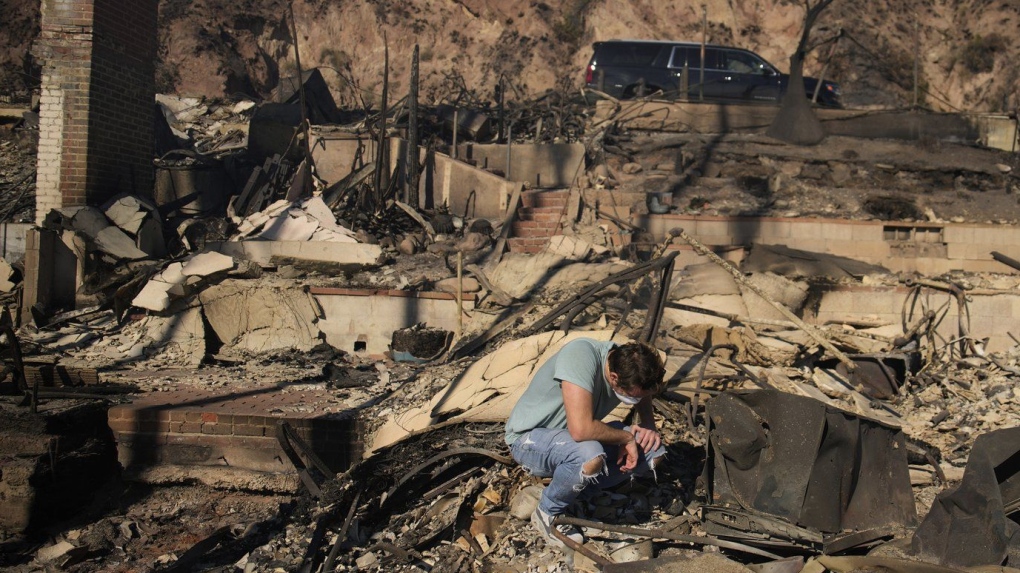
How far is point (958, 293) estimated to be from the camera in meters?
8.87

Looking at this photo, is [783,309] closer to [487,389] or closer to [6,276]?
[487,389]

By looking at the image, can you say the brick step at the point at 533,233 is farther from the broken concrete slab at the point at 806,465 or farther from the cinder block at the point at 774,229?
the broken concrete slab at the point at 806,465

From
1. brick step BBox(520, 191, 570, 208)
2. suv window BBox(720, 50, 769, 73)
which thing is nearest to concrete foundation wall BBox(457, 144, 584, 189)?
brick step BBox(520, 191, 570, 208)

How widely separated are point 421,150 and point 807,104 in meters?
6.30

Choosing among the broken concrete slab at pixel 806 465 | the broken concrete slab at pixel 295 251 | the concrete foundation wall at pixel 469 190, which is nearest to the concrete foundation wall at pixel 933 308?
the concrete foundation wall at pixel 469 190

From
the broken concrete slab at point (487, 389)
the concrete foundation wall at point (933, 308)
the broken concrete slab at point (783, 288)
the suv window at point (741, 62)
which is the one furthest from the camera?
the suv window at point (741, 62)

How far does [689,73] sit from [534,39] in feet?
31.2

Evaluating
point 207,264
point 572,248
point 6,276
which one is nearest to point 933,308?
point 572,248

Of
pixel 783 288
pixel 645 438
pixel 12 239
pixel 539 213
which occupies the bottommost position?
pixel 12 239

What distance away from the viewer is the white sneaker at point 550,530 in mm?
3969

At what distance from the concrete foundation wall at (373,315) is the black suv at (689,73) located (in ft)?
28.0

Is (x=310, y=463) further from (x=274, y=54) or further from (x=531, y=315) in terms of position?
(x=274, y=54)

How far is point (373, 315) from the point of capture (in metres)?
8.71

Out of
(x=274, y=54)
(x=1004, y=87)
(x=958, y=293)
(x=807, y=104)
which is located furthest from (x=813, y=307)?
(x=274, y=54)
